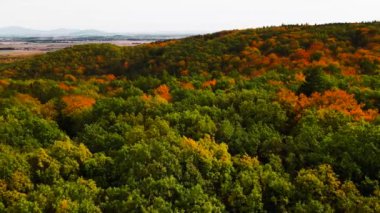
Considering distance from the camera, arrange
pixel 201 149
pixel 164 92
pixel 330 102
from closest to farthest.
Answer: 1. pixel 201 149
2. pixel 330 102
3. pixel 164 92

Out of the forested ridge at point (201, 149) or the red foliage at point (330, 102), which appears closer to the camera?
the forested ridge at point (201, 149)

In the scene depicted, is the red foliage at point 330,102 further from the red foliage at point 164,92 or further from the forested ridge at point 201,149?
the red foliage at point 164,92

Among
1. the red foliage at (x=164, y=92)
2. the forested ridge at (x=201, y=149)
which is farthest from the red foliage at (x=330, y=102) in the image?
the red foliage at (x=164, y=92)

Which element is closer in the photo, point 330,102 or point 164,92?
point 330,102

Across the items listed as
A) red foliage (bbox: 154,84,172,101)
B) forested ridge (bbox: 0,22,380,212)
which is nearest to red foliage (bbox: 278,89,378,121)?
forested ridge (bbox: 0,22,380,212)

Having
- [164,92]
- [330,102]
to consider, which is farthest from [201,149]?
[164,92]

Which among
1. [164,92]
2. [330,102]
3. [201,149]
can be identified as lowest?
[164,92]

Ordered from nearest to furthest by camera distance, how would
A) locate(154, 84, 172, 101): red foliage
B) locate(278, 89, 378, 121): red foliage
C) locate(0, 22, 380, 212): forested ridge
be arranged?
1. locate(0, 22, 380, 212): forested ridge
2. locate(278, 89, 378, 121): red foliage
3. locate(154, 84, 172, 101): red foliage

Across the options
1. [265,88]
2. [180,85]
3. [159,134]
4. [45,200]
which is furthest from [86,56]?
[45,200]

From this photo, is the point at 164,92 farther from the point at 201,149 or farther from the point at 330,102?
the point at 201,149

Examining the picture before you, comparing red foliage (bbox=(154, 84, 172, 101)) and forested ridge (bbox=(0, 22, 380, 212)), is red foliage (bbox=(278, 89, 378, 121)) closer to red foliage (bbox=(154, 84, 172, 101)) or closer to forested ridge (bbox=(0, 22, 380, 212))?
forested ridge (bbox=(0, 22, 380, 212))

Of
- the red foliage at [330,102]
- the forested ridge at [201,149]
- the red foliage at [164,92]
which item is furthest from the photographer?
the red foliage at [164,92]
